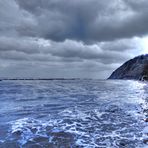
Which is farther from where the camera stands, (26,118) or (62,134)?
(26,118)

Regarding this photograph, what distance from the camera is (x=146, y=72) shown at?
178 meters

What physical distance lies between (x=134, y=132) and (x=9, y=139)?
8.51 metres

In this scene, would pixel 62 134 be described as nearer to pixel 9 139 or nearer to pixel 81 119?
pixel 9 139

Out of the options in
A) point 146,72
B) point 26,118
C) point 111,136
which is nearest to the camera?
point 111,136

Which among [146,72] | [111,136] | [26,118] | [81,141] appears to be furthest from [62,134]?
[146,72]

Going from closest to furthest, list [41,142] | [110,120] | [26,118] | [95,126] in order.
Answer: [41,142] < [95,126] < [110,120] < [26,118]

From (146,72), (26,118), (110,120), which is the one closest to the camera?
(110,120)

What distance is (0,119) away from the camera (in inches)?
734

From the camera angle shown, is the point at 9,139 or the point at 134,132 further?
the point at 134,132

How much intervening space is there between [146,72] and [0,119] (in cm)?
17464

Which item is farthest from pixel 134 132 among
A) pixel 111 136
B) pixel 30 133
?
pixel 30 133

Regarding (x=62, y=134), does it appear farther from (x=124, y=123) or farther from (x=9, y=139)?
(x=124, y=123)

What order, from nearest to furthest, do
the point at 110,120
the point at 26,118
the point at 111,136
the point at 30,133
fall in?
the point at 111,136 < the point at 30,133 < the point at 110,120 < the point at 26,118

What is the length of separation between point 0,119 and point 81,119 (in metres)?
7.58
